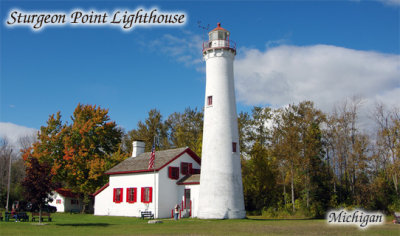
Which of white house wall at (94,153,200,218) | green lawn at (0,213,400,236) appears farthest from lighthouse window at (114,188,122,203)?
green lawn at (0,213,400,236)

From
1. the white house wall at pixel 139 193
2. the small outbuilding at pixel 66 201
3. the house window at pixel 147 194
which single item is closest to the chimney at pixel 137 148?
the white house wall at pixel 139 193

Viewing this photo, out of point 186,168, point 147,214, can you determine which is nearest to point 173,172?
point 186,168

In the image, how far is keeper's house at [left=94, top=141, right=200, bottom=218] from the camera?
27047 mm

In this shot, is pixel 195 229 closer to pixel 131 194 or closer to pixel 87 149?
pixel 131 194

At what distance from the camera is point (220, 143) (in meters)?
24.0

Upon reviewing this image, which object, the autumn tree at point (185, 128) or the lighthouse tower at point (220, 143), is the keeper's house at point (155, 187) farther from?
the autumn tree at point (185, 128)

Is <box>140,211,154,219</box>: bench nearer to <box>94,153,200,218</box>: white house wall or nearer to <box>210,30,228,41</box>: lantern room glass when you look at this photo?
<box>94,153,200,218</box>: white house wall

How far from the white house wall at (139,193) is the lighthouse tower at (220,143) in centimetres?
355

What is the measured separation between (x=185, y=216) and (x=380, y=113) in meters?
19.6

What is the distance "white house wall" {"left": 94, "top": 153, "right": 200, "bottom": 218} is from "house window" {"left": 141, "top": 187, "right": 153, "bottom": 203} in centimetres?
24

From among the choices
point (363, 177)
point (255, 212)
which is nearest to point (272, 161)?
point (255, 212)

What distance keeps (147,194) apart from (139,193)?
0.95 meters

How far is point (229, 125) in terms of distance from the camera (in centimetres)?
2425

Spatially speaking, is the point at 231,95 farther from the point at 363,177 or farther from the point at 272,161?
the point at 363,177
